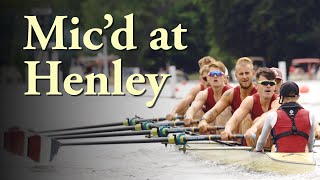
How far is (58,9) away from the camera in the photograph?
3600cm

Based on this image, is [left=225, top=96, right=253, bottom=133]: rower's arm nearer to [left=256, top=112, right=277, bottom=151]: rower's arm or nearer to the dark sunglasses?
[left=256, top=112, right=277, bottom=151]: rower's arm

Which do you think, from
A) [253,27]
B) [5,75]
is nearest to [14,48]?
[5,75]

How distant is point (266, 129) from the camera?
11930mm

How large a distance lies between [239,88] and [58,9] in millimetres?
22209

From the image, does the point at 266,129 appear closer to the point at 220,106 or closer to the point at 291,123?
the point at 291,123

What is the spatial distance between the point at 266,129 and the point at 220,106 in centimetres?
267

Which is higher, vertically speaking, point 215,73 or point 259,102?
point 215,73

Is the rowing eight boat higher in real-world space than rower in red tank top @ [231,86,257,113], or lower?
lower

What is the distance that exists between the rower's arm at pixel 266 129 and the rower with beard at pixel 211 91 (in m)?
3.23

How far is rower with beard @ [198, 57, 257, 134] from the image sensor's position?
13969 mm

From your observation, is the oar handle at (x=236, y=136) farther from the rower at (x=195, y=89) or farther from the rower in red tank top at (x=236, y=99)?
the rower at (x=195, y=89)

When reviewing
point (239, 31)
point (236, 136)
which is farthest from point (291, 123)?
point (239, 31)

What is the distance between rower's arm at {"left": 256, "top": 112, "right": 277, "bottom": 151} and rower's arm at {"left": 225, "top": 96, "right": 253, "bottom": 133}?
1018 mm

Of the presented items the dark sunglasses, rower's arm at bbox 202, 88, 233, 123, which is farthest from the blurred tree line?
rower's arm at bbox 202, 88, 233, 123
